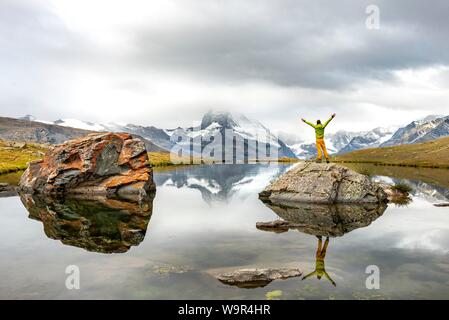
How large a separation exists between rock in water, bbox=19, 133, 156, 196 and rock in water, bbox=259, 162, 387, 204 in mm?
19752

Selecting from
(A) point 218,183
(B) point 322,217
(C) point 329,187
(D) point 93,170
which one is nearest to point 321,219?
(B) point 322,217

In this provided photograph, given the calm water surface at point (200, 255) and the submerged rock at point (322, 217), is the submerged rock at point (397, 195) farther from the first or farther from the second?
the calm water surface at point (200, 255)

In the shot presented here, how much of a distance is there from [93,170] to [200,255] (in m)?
34.7

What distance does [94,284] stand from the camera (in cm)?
1836

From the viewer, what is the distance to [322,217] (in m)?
35.0

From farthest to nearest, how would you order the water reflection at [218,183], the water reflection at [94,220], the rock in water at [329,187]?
1. the water reflection at [218,183]
2. the rock in water at [329,187]
3. the water reflection at [94,220]

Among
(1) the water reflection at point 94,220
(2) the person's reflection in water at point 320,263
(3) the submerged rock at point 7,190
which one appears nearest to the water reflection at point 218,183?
(1) the water reflection at point 94,220

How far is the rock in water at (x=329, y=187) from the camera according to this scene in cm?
4322

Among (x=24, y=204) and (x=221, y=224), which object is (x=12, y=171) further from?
(x=221, y=224)

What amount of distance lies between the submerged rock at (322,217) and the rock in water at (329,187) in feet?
3.35

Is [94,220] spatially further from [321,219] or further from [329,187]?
[329,187]
